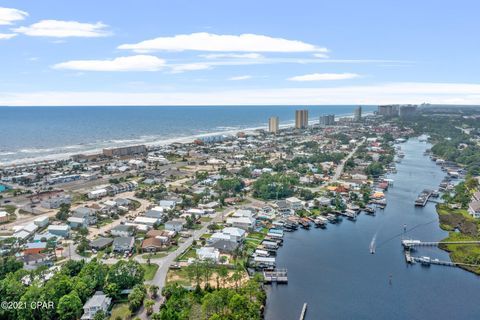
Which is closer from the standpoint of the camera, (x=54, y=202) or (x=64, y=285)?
(x=64, y=285)

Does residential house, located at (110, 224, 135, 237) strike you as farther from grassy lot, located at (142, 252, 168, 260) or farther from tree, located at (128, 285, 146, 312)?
tree, located at (128, 285, 146, 312)

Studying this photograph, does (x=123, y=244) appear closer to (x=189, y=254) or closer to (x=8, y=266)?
(x=189, y=254)

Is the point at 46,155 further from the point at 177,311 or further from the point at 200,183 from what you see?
the point at 177,311

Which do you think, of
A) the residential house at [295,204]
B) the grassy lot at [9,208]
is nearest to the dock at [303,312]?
the residential house at [295,204]

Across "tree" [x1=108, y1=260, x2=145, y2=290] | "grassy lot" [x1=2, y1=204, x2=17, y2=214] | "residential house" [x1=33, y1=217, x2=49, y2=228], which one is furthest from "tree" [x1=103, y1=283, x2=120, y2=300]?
"grassy lot" [x1=2, y1=204, x2=17, y2=214]

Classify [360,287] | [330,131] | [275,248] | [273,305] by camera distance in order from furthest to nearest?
1. [330,131]
2. [275,248]
3. [360,287]
4. [273,305]

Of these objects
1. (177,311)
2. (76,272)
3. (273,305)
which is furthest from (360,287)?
(76,272)

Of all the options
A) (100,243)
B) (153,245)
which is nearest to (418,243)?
(153,245)
